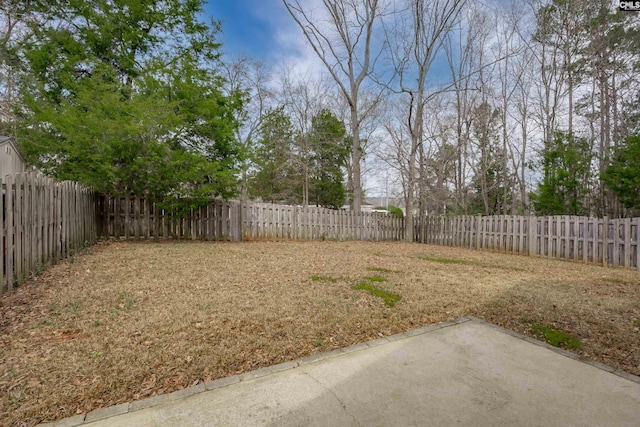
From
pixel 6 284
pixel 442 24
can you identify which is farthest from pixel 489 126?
pixel 6 284

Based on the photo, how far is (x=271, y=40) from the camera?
13.6 metres

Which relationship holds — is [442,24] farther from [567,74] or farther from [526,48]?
[567,74]

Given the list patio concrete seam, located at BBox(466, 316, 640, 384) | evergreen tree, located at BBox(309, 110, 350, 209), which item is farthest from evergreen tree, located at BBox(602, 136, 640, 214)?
evergreen tree, located at BBox(309, 110, 350, 209)

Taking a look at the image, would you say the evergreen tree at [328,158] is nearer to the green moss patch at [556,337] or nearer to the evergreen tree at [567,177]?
the evergreen tree at [567,177]

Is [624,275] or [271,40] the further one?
[271,40]

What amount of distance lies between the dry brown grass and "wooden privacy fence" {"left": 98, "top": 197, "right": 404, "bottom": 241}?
3.26m

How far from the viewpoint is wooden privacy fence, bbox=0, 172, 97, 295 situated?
11.5 ft

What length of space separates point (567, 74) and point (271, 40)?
1338 centimetres

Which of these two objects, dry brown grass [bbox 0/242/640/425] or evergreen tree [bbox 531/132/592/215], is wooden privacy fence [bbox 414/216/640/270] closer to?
dry brown grass [bbox 0/242/640/425]

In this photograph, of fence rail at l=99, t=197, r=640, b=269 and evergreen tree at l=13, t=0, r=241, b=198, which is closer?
fence rail at l=99, t=197, r=640, b=269

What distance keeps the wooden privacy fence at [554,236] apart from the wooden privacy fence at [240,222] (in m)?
3.09

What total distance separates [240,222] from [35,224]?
5945 millimetres

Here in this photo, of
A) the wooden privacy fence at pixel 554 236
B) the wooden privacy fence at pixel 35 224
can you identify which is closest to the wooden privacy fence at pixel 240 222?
the wooden privacy fence at pixel 35 224

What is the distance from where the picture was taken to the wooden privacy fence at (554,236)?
6664mm
